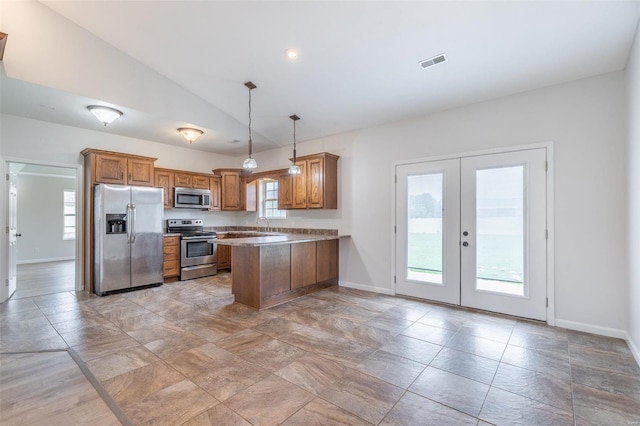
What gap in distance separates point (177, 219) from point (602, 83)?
23.5ft

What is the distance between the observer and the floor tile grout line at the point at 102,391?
1.81 metres

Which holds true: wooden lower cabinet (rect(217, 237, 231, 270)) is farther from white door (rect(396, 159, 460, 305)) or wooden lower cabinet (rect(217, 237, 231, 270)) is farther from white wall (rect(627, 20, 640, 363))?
white wall (rect(627, 20, 640, 363))

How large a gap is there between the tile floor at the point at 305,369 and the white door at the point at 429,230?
0.56m

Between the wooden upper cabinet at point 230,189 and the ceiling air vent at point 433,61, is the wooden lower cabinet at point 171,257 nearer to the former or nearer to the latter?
the wooden upper cabinet at point 230,189

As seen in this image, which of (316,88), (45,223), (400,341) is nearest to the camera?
(400,341)

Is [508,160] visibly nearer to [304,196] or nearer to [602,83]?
[602,83]

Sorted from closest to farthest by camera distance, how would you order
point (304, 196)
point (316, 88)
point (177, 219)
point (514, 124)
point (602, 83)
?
1. point (602, 83)
2. point (514, 124)
3. point (316, 88)
4. point (304, 196)
5. point (177, 219)

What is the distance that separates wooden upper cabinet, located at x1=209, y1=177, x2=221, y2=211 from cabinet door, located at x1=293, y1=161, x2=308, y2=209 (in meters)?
2.22

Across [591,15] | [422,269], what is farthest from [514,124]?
[422,269]

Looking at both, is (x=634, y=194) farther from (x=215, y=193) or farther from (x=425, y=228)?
(x=215, y=193)

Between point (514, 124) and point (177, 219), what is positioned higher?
point (514, 124)

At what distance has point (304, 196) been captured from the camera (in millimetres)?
5500

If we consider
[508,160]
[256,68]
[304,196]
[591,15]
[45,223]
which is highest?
[256,68]

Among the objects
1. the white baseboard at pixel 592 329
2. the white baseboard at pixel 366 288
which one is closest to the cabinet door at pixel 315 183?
the white baseboard at pixel 366 288
